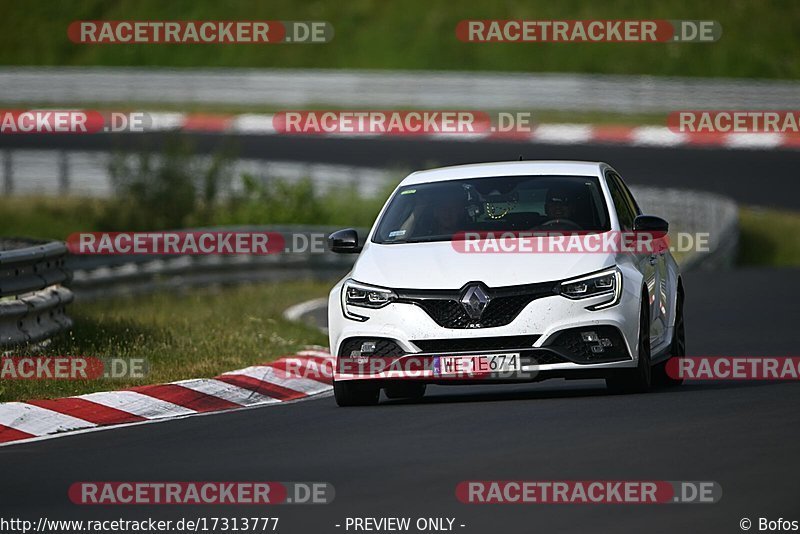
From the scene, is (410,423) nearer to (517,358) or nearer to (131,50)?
(517,358)

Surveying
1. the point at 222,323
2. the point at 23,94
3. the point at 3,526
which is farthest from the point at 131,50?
the point at 3,526

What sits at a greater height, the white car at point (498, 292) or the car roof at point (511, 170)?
the car roof at point (511, 170)

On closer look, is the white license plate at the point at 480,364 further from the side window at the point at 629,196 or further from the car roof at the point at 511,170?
the side window at the point at 629,196

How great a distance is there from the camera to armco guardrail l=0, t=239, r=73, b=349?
13539 mm

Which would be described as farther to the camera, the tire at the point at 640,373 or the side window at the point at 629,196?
the side window at the point at 629,196

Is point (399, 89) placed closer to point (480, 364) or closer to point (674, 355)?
point (674, 355)

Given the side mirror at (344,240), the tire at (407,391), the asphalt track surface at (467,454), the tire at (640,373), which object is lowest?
the asphalt track surface at (467,454)

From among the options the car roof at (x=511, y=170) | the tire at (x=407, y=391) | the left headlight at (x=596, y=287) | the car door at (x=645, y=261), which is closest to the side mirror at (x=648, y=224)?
the car door at (x=645, y=261)

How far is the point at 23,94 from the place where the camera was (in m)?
50.7

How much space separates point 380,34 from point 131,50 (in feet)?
27.6

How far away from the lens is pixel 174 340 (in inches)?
610

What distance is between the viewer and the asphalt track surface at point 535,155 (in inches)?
1501

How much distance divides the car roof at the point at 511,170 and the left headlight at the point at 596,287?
1430 mm

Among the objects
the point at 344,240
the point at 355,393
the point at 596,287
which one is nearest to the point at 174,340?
the point at 344,240
